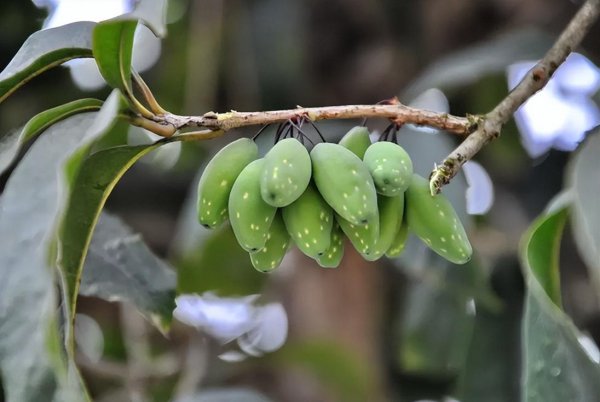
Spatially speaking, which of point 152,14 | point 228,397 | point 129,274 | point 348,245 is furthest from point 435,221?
point 348,245

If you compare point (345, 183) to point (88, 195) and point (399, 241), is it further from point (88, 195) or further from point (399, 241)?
point (88, 195)

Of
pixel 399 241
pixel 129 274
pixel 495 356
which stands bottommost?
pixel 495 356

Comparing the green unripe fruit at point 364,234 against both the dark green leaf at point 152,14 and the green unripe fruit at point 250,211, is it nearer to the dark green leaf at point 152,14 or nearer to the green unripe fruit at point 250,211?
the green unripe fruit at point 250,211

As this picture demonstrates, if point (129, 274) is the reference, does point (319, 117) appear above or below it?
above

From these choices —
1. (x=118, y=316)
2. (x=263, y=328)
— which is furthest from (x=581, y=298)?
(x=118, y=316)

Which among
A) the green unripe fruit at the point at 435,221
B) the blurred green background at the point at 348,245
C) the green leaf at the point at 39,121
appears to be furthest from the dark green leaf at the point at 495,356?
the green leaf at the point at 39,121

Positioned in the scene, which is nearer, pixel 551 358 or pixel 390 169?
pixel 390 169

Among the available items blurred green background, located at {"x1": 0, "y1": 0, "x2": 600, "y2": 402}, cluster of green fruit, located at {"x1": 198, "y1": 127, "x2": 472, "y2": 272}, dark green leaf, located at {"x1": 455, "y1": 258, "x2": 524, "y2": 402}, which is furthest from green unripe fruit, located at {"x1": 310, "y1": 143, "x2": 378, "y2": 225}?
dark green leaf, located at {"x1": 455, "y1": 258, "x2": 524, "y2": 402}
